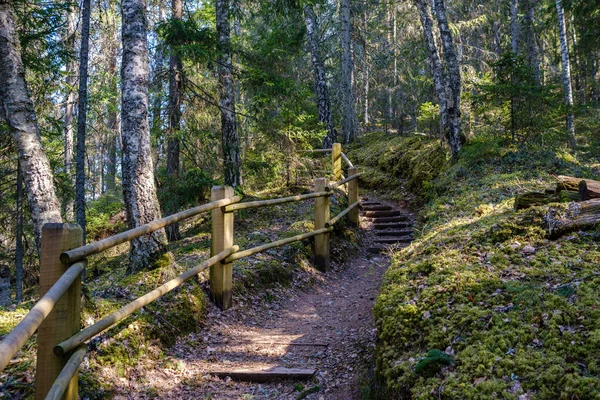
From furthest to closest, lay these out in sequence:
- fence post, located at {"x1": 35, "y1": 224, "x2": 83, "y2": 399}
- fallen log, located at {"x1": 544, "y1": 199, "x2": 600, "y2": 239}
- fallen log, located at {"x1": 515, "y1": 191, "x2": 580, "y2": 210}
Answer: fallen log, located at {"x1": 515, "y1": 191, "x2": 580, "y2": 210}
fallen log, located at {"x1": 544, "y1": 199, "x2": 600, "y2": 239}
fence post, located at {"x1": 35, "y1": 224, "x2": 83, "y2": 399}

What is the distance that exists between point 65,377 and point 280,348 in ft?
8.96

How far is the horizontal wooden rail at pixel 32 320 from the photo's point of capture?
54.4 inches

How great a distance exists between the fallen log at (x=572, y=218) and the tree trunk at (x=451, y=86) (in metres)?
7.04

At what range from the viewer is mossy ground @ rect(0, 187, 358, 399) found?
328cm

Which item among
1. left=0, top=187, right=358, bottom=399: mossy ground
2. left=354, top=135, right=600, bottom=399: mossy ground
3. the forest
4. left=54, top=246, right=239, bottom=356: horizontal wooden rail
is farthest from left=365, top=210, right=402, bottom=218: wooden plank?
left=54, top=246, right=239, bottom=356: horizontal wooden rail

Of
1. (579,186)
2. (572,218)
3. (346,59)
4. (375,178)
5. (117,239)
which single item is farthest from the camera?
(346,59)

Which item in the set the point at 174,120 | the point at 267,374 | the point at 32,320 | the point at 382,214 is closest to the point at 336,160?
the point at 382,214

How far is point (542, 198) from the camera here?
16.8ft

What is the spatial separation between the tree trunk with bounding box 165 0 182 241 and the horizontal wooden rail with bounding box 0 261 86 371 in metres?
5.89

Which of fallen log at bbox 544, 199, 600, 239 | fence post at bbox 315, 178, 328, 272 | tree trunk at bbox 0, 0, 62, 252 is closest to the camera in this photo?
fallen log at bbox 544, 199, 600, 239

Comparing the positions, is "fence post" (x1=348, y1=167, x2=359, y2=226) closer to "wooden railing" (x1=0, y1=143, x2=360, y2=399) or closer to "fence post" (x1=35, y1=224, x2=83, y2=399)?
"wooden railing" (x1=0, y1=143, x2=360, y2=399)

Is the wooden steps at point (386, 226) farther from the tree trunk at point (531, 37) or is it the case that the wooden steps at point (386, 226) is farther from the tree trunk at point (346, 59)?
the tree trunk at point (531, 37)

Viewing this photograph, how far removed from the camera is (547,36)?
24.6m

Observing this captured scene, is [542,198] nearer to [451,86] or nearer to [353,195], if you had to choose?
[353,195]
